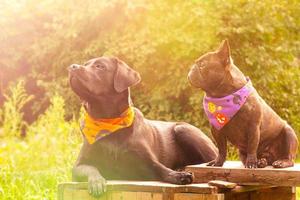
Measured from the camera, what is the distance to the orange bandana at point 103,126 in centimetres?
465

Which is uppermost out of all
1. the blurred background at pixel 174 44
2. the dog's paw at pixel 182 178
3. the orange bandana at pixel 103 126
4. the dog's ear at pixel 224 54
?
the blurred background at pixel 174 44

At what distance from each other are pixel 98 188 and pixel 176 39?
5698 mm

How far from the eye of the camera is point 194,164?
17.9ft

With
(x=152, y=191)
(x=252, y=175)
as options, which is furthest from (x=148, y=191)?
(x=252, y=175)

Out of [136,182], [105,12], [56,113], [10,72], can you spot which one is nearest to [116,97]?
[136,182]

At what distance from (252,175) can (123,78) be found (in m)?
1.12

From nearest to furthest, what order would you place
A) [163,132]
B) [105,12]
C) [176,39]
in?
1. [163,132]
2. [176,39]
3. [105,12]

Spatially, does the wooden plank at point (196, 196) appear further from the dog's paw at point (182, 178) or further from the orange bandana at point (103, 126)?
the orange bandana at point (103, 126)

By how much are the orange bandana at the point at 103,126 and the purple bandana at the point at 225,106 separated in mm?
568

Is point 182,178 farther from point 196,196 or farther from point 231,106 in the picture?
point 231,106

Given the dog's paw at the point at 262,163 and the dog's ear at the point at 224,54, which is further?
the dog's paw at the point at 262,163

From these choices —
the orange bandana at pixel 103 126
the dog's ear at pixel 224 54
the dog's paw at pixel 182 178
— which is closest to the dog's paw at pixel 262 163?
the dog's paw at pixel 182 178

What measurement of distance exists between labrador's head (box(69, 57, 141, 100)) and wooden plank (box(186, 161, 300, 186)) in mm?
852

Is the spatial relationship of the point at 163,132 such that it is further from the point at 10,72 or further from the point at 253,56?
the point at 10,72
